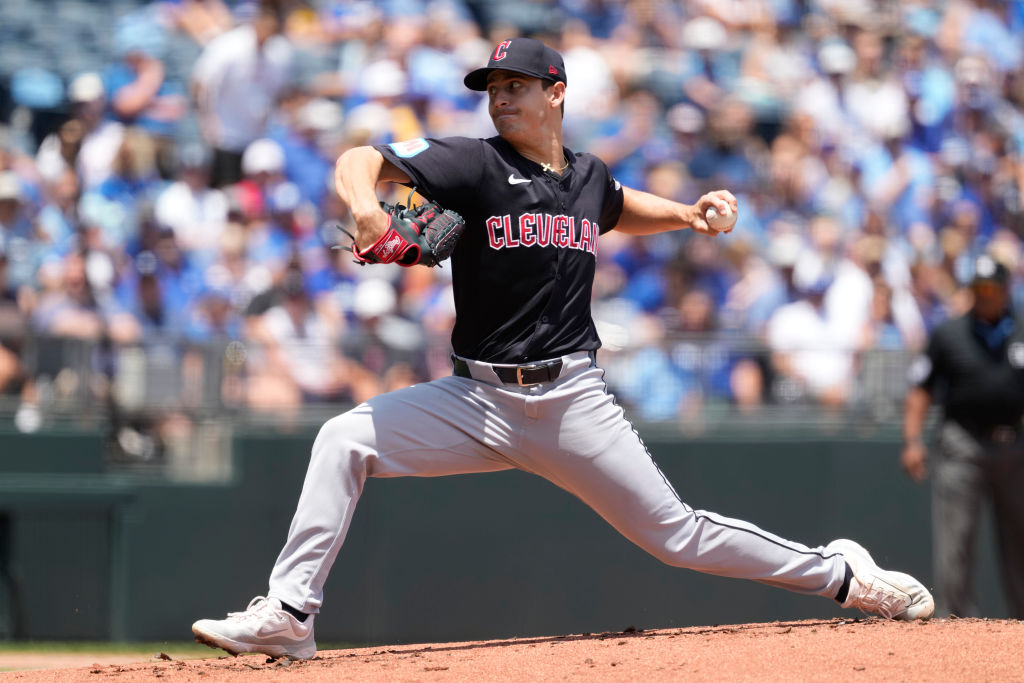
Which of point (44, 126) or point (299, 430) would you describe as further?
point (44, 126)

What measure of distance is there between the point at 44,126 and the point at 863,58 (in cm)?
665

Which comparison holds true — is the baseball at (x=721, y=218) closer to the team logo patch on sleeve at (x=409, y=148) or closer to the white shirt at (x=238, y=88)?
the team logo patch on sleeve at (x=409, y=148)

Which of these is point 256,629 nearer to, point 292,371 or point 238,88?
point 292,371

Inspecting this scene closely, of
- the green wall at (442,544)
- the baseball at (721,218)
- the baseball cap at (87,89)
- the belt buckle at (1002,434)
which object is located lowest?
the green wall at (442,544)

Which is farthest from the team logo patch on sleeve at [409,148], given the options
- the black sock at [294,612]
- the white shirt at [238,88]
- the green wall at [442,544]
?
the white shirt at [238,88]

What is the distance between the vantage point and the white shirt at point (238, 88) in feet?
32.3

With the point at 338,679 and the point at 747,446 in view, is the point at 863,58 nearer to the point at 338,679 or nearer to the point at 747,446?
the point at 747,446

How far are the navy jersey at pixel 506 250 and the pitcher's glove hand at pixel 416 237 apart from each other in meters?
0.19

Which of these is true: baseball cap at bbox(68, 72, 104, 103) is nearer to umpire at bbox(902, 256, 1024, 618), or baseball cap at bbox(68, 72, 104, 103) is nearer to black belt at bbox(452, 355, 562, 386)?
umpire at bbox(902, 256, 1024, 618)

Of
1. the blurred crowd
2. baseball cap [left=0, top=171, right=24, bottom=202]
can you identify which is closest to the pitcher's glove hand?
the blurred crowd

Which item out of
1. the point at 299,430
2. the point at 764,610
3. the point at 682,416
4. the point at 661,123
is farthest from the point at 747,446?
the point at 661,123

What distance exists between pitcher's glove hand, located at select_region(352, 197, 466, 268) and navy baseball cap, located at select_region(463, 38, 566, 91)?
551 mm

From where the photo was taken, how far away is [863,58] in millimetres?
11414

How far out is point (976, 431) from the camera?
7.40 m
